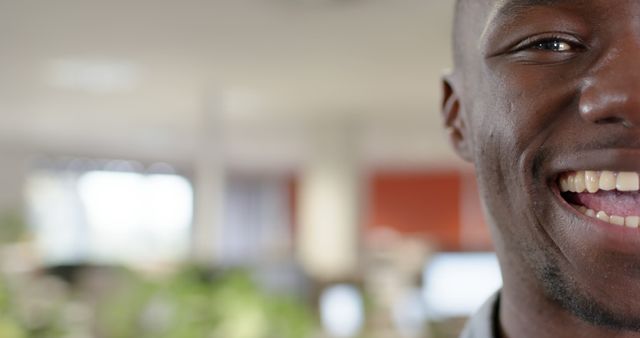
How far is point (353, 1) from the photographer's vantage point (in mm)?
3535

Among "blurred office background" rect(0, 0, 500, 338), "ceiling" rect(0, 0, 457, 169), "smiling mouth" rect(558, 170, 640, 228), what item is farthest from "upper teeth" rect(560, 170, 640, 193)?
"ceiling" rect(0, 0, 457, 169)

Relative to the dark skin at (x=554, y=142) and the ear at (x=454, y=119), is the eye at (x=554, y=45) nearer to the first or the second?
the dark skin at (x=554, y=142)

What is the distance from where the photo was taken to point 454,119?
0.77 metres

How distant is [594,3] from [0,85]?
21.0 feet

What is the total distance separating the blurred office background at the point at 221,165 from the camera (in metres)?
4.07

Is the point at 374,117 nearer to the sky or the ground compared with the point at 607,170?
nearer to the sky

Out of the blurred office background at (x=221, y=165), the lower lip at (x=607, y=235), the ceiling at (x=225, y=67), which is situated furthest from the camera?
the blurred office background at (x=221, y=165)

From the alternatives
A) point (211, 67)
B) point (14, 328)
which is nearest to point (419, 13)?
point (211, 67)

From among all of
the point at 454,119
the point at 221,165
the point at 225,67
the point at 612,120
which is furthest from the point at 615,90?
the point at 221,165

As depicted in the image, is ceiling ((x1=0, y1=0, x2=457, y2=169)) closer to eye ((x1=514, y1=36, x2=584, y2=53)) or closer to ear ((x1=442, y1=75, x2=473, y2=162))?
ear ((x1=442, y1=75, x2=473, y2=162))

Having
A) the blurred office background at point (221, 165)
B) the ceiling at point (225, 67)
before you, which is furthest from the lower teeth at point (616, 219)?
the ceiling at point (225, 67)

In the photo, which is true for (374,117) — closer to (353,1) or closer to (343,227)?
(343,227)

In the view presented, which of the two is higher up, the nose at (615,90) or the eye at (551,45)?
the eye at (551,45)

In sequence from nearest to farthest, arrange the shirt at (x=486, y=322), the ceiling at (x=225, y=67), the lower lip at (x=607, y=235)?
the lower lip at (x=607, y=235), the shirt at (x=486, y=322), the ceiling at (x=225, y=67)
